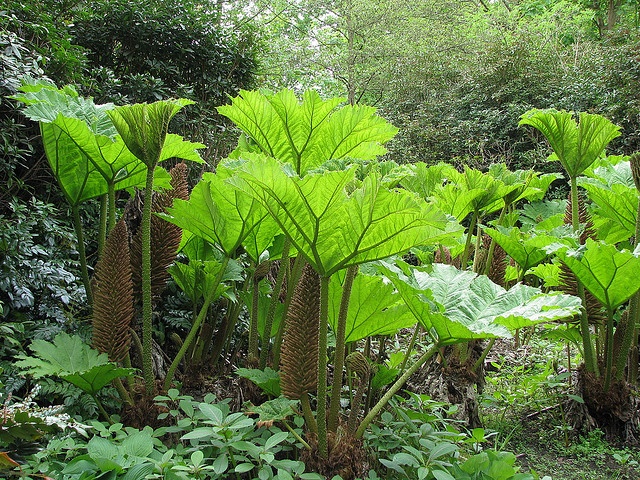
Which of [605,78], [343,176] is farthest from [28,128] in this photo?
[605,78]

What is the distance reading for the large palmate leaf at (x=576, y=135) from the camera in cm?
225

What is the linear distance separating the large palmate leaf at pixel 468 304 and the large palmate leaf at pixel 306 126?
0.53 metres

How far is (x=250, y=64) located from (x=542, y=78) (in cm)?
725

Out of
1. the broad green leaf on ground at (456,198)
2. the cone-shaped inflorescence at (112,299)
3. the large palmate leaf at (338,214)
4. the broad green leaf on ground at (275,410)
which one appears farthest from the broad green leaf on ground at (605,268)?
the cone-shaped inflorescence at (112,299)

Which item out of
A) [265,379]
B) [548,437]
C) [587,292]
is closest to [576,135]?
[587,292]

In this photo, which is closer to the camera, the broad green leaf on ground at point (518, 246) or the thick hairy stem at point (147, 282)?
the thick hairy stem at point (147, 282)

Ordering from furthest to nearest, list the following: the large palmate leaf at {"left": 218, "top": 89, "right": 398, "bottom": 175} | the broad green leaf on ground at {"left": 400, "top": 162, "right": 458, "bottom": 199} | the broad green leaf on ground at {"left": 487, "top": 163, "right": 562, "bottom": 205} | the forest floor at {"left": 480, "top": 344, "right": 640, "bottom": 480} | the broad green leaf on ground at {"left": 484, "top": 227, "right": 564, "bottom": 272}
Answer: the broad green leaf on ground at {"left": 400, "top": 162, "right": 458, "bottom": 199}
the broad green leaf on ground at {"left": 487, "top": 163, "right": 562, "bottom": 205}
the broad green leaf on ground at {"left": 484, "top": 227, "right": 564, "bottom": 272}
the forest floor at {"left": 480, "top": 344, "right": 640, "bottom": 480}
the large palmate leaf at {"left": 218, "top": 89, "right": 398, "bottom": 175}

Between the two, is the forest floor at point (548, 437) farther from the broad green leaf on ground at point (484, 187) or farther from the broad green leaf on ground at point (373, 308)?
the broad green leaf on ground at point (484, 187)

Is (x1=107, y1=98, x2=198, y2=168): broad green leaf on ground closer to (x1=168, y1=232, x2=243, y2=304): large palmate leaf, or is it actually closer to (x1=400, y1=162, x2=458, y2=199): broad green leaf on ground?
(x1=168, y1=232, x2=243, y2=304): large palmate leaf

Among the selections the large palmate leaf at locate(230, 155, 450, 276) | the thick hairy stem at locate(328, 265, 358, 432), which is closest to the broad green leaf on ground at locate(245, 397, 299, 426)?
the thick hairy stem at locate(328, 265, 358, 432)

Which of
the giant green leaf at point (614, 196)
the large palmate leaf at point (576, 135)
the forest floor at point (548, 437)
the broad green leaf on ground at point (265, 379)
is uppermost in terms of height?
the large palmate leaf at point (576, 135)

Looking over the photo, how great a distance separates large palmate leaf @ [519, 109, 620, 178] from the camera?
2.25 m

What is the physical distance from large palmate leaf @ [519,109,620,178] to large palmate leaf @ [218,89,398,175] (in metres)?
0.91

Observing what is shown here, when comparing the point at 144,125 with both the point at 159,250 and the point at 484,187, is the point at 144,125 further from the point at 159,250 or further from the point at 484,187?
the point at 484,187
